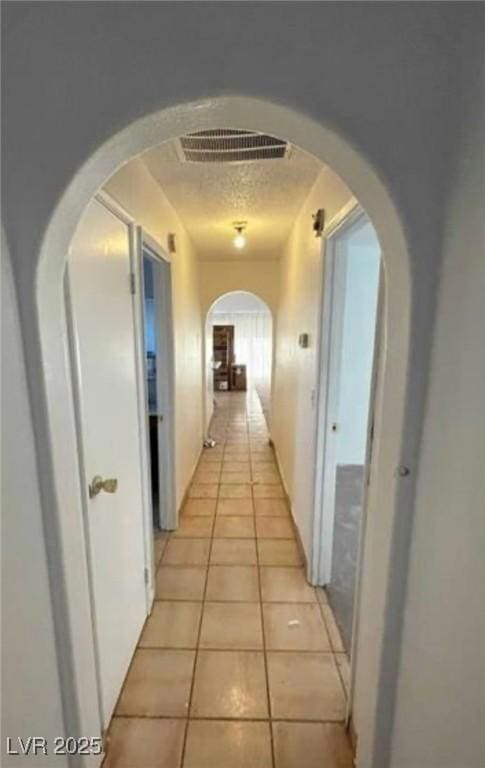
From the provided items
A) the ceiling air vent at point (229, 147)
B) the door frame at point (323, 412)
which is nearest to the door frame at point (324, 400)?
the door frame at point (323, 412)

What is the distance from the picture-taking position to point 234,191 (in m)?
2.39

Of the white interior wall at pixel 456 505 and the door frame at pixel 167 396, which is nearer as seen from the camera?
the white interior wall at pixel 456 505

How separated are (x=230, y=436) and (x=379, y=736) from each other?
439 centimetres

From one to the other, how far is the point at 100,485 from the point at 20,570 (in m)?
0.45

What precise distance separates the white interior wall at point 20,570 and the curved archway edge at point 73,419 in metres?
0.04

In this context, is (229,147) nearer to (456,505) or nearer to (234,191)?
(234,191)

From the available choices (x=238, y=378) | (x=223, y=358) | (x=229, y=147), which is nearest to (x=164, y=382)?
(x=229, y=147)

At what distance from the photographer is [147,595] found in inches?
80.9

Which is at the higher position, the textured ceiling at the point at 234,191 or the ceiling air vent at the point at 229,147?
the textured ceiling at the point at 234,191

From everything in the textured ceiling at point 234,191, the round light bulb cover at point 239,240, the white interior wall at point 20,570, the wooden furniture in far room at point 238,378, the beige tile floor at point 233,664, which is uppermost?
the textured ceiling at point 234,191

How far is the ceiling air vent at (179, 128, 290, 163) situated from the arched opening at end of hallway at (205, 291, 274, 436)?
7.33 meters

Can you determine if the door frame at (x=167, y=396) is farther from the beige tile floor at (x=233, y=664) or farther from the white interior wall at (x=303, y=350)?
the white interior wall at (x=303, y=350)

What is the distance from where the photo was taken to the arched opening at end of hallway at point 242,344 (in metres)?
9.56

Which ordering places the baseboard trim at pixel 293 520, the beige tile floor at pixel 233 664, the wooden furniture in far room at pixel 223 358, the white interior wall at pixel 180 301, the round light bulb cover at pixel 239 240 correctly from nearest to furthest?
the beige tile floor at pixel 233 664 < the white interior wall at pixel 180 301 < the baseboard trim at pixel 293 520 < the round light bulb cover at pixel 239 240 < the wooden furniture in far room at pixel 223 358
